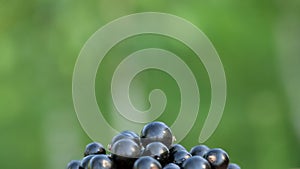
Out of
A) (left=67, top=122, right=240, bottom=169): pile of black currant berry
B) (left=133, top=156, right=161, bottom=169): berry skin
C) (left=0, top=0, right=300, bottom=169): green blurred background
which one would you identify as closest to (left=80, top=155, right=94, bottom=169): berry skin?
(left=67, top=122, right=240, bottom=169): pile of black currant berry

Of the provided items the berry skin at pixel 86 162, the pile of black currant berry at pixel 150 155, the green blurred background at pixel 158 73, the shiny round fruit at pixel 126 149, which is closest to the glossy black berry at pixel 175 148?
the pile of black currant berry at pixel 150 155

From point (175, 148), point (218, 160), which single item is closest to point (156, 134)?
point (175, 148)

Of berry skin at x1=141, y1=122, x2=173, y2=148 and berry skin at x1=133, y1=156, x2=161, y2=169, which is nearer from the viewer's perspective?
berry skin at x1=133, y1=156, x2=161, y2=169

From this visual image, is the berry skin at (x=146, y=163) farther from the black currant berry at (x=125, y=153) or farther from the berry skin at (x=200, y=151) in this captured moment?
the berry skin at (x=200, y=151)

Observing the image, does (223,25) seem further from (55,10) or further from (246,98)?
(55,10)

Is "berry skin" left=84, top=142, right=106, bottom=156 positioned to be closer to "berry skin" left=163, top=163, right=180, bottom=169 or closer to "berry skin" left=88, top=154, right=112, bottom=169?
"berry skin" left=88, top=154, right=112, bottom=169

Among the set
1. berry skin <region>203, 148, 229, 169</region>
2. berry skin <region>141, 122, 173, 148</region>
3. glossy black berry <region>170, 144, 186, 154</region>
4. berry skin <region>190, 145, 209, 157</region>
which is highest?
berry skin <region>141, 122, 173, 148</region>
